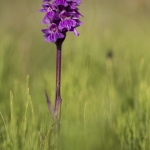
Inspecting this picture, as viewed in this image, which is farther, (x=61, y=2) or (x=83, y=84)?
(x=83, y=84)

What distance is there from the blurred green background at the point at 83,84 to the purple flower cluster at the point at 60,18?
185mm

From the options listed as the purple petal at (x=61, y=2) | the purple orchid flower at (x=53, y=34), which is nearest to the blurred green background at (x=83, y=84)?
the purple orchid flower at (x=53, y=34)

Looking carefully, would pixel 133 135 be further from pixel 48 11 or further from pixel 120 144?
pixel 48 11

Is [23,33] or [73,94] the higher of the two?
[23,33]

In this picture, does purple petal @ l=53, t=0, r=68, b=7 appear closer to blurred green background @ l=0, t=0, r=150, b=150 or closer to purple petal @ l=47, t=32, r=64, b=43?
purple petal @ l=47, t=32, r=64, b=43

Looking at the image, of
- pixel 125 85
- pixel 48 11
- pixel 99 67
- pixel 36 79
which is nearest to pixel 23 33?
pixel 36 79

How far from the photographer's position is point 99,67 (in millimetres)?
1837

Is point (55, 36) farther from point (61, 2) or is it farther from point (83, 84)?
point (83, 84)

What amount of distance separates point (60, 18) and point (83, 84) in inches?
19.8

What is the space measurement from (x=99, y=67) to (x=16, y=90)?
0.50 meters

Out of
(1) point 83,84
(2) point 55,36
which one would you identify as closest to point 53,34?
(2) point 55,36

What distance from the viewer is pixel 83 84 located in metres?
1.54

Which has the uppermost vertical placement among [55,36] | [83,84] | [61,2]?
[61,2]

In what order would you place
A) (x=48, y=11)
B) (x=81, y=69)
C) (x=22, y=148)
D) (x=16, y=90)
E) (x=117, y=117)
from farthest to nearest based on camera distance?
(x=81, y=69)
(x=16, y=90)
(x=117, y=117)
(x=48, y=11)
(x=22, y=148)
